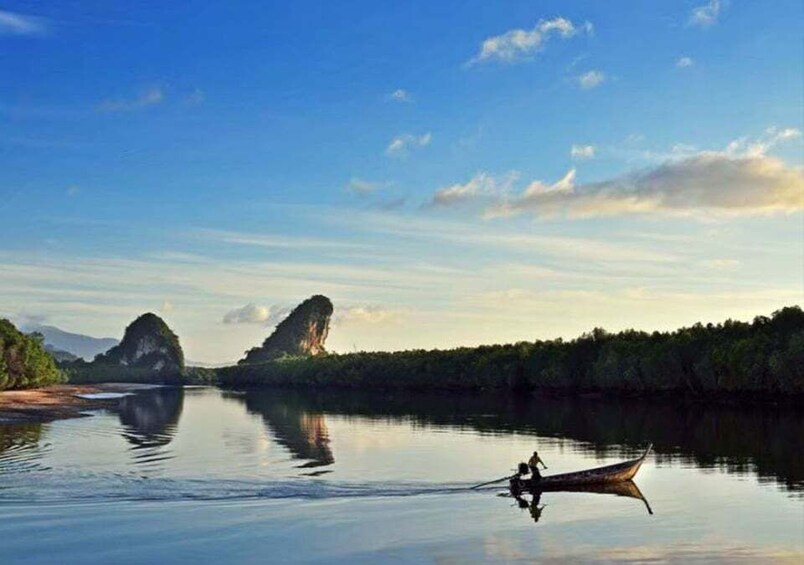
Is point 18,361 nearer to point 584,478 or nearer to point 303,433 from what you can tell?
point 303,433

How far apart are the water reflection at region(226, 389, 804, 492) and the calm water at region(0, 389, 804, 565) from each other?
12.0 inches

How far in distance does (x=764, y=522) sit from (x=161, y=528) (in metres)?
19.6

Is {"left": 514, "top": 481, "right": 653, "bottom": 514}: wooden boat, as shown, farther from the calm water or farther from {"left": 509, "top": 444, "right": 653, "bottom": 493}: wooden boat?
the calm water

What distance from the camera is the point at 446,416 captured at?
293 ft

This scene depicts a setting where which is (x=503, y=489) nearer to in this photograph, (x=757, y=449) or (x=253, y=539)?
(x=253, y=539)

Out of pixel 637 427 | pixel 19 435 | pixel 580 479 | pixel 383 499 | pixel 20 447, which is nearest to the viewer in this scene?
pixel 383 499

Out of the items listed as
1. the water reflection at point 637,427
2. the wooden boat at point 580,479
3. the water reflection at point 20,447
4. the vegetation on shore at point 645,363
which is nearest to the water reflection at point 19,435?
the water reflection at point 20,447

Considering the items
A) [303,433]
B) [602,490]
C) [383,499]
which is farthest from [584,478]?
[303,433]

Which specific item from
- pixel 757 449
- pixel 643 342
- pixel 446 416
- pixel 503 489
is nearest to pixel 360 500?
pixel 503 489

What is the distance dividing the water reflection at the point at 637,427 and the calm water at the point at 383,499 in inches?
12.0

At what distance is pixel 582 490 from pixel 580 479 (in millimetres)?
464

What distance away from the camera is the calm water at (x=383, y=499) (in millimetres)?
25797

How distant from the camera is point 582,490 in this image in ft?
119

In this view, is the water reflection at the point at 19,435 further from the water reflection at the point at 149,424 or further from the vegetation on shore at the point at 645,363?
the vegetation on shore at the point at 645,363
